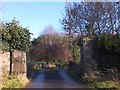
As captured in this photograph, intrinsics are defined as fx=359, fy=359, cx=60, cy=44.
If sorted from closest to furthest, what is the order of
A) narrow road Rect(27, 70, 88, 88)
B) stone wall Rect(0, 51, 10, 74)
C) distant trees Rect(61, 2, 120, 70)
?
1. narrow road Rect(27, 70, 88, 88)
2. stone wall Rect(0, 51, 10, 74)
3. distant trees Rect(61, 2, 120, 70)

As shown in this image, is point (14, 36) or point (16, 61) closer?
point (16, 61)

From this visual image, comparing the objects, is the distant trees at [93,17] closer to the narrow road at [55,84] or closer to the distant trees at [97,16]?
the distant trees at [97,16]

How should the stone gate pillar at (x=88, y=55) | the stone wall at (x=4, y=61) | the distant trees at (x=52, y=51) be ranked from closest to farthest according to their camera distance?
the stone wall at (x=4, y=61) → the stone gate pillar at (x=88, y=55) → the distant trees at (x=52, y=51)

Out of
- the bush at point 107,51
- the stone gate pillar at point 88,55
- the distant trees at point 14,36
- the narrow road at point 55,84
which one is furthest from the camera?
the stone gate pillar at point 88,55

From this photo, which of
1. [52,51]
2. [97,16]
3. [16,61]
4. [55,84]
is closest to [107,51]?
[55,84]

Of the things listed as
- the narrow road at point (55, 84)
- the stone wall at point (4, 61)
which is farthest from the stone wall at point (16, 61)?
the narrow road at point (55, 84)

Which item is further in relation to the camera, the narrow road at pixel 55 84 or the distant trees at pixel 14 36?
the distant trees at pixel 14 36

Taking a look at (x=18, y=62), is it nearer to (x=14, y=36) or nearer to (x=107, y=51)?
(x=14, y=36)

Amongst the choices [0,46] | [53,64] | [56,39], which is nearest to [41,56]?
[53,64]

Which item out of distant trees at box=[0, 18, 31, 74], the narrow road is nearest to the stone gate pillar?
the narrow road

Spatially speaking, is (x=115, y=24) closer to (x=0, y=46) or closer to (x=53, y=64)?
(x=0, y=46)

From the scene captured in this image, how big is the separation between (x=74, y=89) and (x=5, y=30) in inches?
361

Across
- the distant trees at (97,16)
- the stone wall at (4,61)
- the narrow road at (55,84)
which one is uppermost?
the distant trees at (97,16)

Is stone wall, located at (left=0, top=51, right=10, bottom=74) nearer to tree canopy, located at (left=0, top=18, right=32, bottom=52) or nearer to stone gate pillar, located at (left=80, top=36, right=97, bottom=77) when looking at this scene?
tree canopy, located at (left=0, top=18, right=32, bottom=52)
